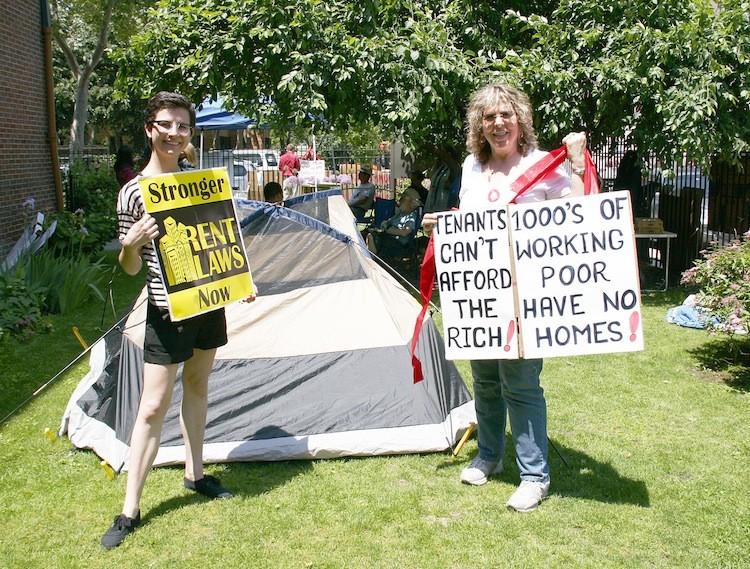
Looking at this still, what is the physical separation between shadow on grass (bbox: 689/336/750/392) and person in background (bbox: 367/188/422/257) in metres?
4.21

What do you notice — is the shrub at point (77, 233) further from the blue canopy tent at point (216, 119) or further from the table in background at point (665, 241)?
the table in background at point (665, 241)

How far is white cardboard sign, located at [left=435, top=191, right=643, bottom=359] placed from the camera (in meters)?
3.33

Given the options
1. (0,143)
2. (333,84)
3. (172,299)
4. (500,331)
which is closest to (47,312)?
(0,143)

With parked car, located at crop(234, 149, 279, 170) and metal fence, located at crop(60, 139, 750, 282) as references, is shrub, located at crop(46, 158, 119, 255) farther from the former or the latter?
metal fence, located at crop(60, 139, 750, 282)

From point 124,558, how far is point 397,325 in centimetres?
202

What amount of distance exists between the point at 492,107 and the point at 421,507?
190 centimetres

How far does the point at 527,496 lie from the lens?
11.6 feet

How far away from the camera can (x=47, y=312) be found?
26.0 feet

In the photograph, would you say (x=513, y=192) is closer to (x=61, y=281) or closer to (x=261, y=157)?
(x=61, y=281)

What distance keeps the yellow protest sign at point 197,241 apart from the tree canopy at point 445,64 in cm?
441

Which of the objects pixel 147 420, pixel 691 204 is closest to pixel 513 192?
pixel 147 420

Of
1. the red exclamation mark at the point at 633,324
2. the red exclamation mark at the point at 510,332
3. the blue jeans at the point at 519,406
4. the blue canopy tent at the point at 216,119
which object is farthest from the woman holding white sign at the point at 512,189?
the blue canopy tent at the point at 216,119

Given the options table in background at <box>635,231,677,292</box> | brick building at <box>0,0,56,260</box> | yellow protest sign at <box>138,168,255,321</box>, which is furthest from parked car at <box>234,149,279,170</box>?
yellow protest sign at <box>138,168,255,321</box>

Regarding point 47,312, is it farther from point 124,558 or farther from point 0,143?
point 124,558
